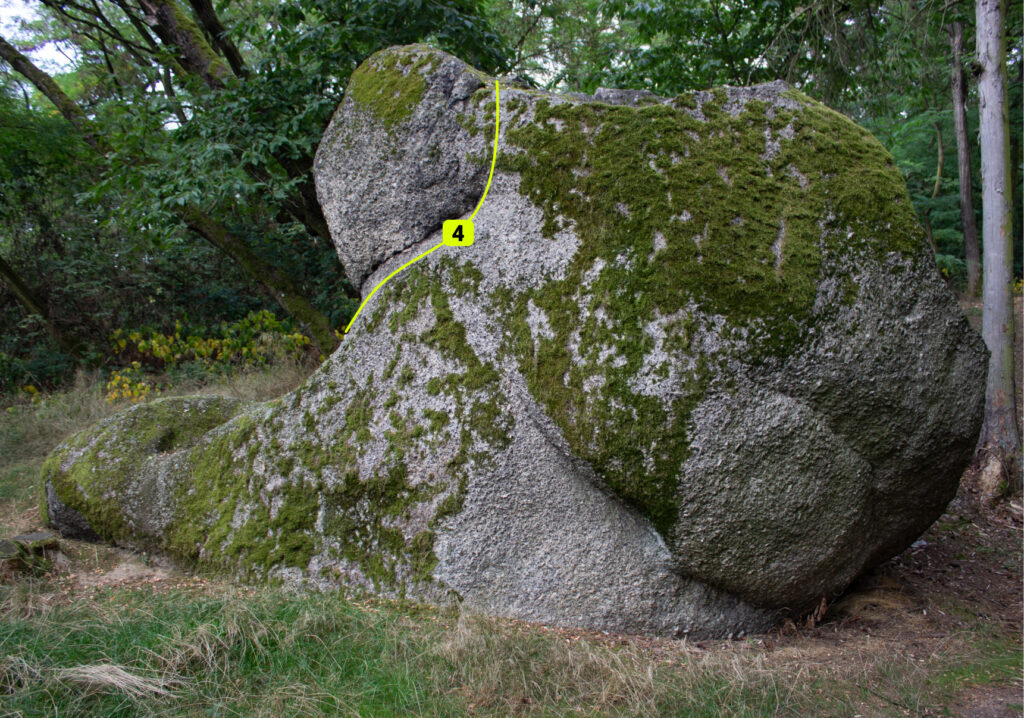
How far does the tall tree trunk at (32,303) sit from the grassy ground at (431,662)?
637 centimetres

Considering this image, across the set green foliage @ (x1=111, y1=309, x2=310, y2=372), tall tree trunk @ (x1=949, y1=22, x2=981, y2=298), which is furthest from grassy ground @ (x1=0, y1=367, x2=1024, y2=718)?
tall tree trunk @ (x1=949, y1=22, x2=981, y2=298)

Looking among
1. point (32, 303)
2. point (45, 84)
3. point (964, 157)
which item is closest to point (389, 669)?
point (45, 84)

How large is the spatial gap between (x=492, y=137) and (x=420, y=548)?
206 cm

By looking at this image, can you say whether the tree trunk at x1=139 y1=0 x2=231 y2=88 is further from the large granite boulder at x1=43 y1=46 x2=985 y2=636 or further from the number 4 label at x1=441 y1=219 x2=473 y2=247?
the number 4 label at x1=441 y1=219 x2=473 y2=247

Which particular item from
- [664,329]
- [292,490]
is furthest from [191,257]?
[664,329]

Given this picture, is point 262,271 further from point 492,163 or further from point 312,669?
point 312,669

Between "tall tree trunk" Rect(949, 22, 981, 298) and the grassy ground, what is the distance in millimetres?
8687

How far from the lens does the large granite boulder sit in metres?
2.98

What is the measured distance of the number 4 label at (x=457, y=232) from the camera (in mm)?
3539

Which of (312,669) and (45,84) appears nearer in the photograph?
(312,669)

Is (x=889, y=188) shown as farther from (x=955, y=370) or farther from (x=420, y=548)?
(x=420, y=548)

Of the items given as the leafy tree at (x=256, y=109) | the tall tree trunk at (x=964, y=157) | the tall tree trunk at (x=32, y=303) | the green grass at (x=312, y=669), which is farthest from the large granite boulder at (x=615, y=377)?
the tall tree trunk at (x=964, y=157)

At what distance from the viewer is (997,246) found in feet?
16.7

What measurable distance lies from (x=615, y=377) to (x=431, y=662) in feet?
4.50
